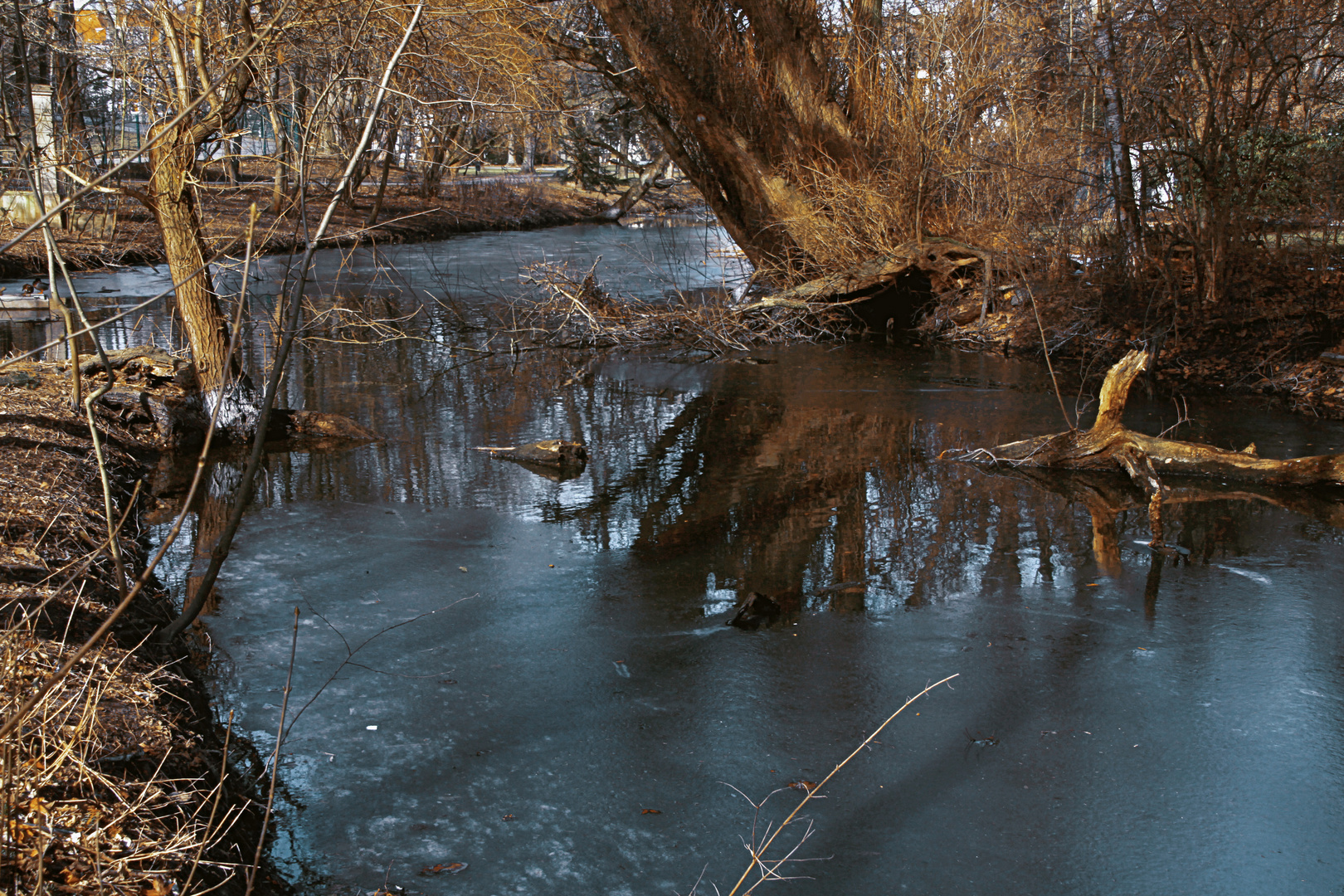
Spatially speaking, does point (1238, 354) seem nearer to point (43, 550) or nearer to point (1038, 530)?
point (1038, 530)

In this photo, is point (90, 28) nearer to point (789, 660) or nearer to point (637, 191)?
point (789, 660)

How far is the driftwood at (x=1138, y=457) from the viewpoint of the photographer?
8.34 meters

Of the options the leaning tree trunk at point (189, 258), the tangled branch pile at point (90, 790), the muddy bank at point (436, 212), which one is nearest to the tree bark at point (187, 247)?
the leaning tree trunk at point (189, 258)

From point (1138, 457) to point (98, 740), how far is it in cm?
762

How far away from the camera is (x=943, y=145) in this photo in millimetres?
14859

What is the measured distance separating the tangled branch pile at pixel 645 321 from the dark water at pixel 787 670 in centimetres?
479

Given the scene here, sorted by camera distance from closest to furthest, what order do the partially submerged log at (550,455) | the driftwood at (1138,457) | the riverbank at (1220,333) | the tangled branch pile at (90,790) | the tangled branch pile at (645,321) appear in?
1. the tangled branch pile at (90,790)
2. the driftwood at (1138,457)
3. the partially submerged log at (550,455)
4. the riverbank at (1220,333)
5. the tangled branch pile at (645,321)

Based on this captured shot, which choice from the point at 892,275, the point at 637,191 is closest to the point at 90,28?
the point at 892,275

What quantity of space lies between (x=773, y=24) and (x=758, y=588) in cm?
1160

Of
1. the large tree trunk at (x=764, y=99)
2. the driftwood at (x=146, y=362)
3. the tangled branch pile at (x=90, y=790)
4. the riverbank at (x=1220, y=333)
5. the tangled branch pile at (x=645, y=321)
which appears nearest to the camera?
the tangled branch pile at (x=90, y=790)

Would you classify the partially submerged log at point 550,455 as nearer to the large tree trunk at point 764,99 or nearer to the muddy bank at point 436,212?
the large tree trunk at point 764,99

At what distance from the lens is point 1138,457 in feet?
27.8

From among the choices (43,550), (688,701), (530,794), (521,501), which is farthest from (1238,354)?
(43,550)

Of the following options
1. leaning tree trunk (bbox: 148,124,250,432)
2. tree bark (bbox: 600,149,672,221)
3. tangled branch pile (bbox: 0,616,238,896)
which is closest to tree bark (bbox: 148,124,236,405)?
leaning tree trunk (bbox: 148,124,250,432)
